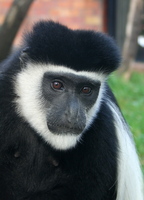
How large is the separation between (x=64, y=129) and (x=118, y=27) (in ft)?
20.3

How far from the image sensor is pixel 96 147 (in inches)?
114

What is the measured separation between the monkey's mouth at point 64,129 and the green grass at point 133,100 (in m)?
1.74

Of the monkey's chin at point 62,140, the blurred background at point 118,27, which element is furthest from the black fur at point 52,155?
the blurred background at point 118,27

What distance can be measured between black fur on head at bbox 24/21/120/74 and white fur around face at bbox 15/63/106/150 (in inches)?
1.7

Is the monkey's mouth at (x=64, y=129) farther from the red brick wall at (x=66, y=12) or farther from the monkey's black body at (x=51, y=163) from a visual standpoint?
the red brick wall at (x=66, y=12)

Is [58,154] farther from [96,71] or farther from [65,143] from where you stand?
[96,71]

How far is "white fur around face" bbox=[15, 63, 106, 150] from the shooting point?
8.76 ft

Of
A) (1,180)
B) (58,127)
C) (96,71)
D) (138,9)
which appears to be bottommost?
(1,180)

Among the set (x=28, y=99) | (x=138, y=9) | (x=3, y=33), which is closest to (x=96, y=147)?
(x=28, y=99)

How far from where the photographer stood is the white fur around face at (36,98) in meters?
2.67

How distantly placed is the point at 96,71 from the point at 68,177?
678 millimetres

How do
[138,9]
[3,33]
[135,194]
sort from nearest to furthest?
1. [135,194]
2. [3,33]
3. [138,9]

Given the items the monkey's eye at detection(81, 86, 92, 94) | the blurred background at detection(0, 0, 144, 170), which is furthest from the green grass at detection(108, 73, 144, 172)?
the monkey's eye at detection(81, 86, 92, 94)

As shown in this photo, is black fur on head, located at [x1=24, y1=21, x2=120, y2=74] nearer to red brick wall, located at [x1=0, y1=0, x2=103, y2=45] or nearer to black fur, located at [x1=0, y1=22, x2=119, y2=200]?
black fur, located at [x1=0, y1=22, x2=119, y2=200]
